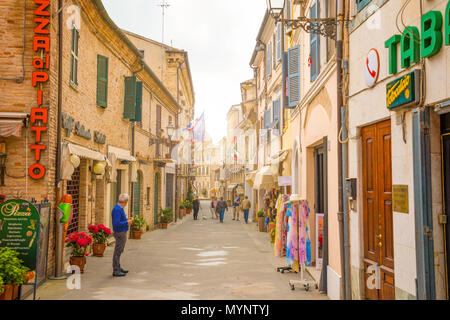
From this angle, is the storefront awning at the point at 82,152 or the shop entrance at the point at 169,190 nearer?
the storefront awning at the point at 82,152

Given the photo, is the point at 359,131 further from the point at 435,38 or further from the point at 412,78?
the point at 435,38

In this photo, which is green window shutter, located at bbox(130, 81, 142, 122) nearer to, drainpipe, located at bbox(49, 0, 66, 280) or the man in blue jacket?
drainpipe, located at bbox(49, 0, 66, 280)

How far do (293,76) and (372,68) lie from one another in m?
6.48

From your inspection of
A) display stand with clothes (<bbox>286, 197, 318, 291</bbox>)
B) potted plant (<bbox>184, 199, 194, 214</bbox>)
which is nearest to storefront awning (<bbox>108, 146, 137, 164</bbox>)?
display stand with clothes (<bbox>286, 197, 318, 291</bbox>)

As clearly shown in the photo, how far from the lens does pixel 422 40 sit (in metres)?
4.35

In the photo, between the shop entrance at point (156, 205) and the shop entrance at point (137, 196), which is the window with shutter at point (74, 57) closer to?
the shop entrance at point (137, 196)

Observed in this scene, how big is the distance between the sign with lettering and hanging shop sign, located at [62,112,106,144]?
723cm

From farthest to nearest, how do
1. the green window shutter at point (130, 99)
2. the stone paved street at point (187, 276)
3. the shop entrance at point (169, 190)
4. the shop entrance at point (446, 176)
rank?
1. the shop entrance at point (169, 190)
2. the green window shutter at point (130, 99)
3. the stone paved street at point (187, 276)
4. the shop entrance at point (446, 176)

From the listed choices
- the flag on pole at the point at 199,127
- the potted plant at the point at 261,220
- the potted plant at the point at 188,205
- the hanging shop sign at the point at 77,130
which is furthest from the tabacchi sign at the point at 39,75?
the potted plant at the point at 188,205

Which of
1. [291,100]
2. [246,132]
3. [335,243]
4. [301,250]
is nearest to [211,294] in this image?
[301,250]

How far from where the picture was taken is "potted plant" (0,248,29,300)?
20.4 feet

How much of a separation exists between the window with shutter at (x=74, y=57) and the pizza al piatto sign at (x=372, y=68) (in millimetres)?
7042

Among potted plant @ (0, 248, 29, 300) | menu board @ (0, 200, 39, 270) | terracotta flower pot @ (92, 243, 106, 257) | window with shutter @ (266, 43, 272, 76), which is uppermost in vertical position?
window with shutter @ (266, 43, 272, 76)

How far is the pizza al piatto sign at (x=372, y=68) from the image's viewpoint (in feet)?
18.7
